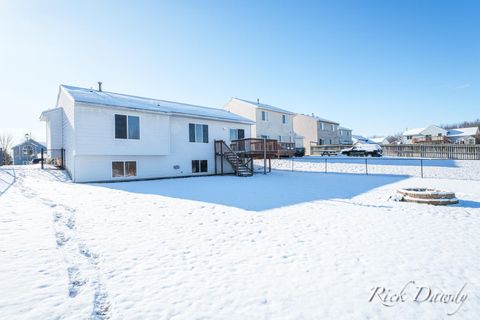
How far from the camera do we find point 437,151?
87.9 ft

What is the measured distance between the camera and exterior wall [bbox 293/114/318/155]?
4173cm

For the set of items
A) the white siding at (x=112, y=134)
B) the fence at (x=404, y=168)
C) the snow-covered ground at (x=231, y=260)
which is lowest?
the snow-covered ground at (x=231, y=260)

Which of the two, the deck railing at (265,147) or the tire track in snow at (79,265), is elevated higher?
the deck railing at (265,147)

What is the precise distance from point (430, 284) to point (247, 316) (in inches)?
103

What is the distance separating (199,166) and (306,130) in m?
27.5

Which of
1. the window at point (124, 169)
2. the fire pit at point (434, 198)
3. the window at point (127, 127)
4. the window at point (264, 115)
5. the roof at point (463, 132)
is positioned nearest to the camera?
the fire pit at point (434, 198)

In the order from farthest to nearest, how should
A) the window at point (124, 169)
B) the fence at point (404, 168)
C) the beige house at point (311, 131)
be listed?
the beige house at point (311, 131) < the fence at point (404, 168) < the window at point (124, 169)

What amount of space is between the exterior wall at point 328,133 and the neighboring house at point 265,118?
26.9 feet

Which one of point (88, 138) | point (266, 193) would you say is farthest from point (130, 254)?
point (88, 138)

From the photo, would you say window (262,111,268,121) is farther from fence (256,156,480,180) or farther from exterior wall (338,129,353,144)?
exterior wall (338,129,353,144)

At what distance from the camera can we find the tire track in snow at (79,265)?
3.12m

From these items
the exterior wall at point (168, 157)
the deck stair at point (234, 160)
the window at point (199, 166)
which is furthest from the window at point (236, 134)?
the window at point (199, 166)

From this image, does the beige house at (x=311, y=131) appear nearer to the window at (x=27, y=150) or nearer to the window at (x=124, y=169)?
the window at (x=124, y=169)

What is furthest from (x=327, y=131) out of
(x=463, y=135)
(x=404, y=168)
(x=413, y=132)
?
(x=463, y=135)
